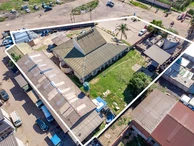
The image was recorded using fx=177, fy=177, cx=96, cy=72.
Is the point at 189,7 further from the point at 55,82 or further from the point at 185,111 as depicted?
the point at 55,82

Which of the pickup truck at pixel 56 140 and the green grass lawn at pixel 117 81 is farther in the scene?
the green grass lawn at pixel 117 81

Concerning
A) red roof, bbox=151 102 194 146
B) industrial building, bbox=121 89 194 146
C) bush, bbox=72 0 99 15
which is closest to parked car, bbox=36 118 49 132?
industrial building, bbox=121 89 194 146

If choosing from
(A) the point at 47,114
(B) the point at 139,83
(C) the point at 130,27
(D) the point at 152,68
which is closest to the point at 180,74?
(D) the point at 152,68

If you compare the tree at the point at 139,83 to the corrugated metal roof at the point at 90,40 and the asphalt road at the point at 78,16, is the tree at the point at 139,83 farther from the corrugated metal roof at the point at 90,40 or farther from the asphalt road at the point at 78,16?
the asphalt road at the point at 78,16

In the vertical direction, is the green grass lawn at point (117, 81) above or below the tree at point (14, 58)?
below

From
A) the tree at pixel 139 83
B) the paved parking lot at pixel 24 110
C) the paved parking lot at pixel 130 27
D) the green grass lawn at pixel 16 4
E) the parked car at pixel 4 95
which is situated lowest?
the paved parking lot at pixel 24 110

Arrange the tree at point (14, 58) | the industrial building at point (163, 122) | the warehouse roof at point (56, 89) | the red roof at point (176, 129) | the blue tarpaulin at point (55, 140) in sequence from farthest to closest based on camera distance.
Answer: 1. the tree at point (14, 58)
2. the warehouse roof at point (56, 89)
3. the blue tarpaulin at point (55, 140)
4. the industrial building at point (163, 122)
5. the red roof at point (176, 129)

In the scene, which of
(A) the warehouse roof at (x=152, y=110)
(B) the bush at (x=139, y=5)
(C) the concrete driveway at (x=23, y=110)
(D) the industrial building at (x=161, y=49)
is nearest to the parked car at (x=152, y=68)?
(D) the industrial building at (x=161, y=49)
